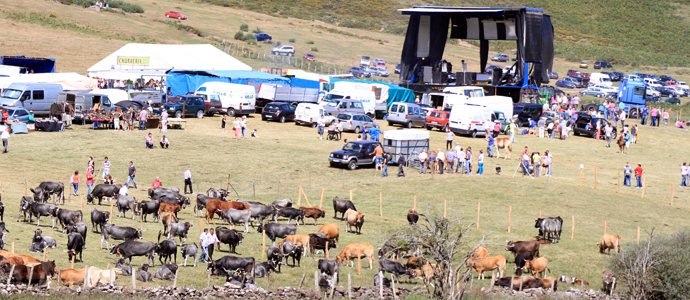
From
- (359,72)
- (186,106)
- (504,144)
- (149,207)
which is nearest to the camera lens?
(149,207)

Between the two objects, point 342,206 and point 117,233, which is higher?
point 342,206

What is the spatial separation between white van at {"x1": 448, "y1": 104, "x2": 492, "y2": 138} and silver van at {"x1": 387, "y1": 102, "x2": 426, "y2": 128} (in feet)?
8.58

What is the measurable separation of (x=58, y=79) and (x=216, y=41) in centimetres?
4456

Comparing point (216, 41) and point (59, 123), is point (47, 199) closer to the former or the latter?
point (59, 123)

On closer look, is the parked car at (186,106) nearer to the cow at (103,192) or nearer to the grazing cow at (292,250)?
the cow at (103,192)

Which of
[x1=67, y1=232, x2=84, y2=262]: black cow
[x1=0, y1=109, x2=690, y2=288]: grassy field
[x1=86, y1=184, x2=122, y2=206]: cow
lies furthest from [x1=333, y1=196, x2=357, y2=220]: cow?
[x1=67, y1=232, x2=84, y2=262]: black cow

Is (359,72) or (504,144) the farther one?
(359,72)

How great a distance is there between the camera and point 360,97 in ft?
179

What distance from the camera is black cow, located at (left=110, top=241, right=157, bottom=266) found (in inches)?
827

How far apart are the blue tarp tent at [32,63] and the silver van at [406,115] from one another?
28.2 meters

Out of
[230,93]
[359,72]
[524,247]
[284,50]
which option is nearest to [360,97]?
[230,93]

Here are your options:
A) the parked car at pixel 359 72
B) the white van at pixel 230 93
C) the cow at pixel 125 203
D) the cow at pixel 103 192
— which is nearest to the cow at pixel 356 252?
the cow at pixel 125 203

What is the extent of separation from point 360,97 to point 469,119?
343 inches

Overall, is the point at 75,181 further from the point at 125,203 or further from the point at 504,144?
the point at 504,144
